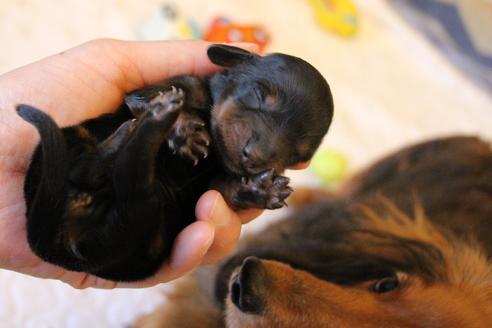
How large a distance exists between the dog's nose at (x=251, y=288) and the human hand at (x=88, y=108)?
0.09 metres

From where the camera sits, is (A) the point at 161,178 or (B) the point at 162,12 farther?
(B) the point at 162,12

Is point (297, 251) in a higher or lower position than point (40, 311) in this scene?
higher

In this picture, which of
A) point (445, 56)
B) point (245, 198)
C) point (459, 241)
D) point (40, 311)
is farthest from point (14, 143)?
point (445, 56)

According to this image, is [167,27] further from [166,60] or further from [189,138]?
[189,138]

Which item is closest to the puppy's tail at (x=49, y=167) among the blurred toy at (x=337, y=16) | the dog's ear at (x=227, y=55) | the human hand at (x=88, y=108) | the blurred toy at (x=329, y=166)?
the human hand at (x=88, y=108)

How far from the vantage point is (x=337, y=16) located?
2.32 m

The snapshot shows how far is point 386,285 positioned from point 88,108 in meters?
0.71

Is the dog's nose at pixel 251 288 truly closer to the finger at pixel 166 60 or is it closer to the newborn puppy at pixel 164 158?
the newborn puppy at pixel 164 158

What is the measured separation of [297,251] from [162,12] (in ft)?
3.46

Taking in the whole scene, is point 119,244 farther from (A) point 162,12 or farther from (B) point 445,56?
(B) point 445,56

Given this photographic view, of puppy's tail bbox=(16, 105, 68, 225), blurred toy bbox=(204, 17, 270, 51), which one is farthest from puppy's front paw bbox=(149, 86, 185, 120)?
blurred toy bbox=(204, 17, 270, 51)

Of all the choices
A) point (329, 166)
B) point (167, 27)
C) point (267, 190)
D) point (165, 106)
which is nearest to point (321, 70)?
point (329, 166)

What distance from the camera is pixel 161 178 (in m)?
0.96

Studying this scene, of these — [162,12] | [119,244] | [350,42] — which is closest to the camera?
[119,244]
